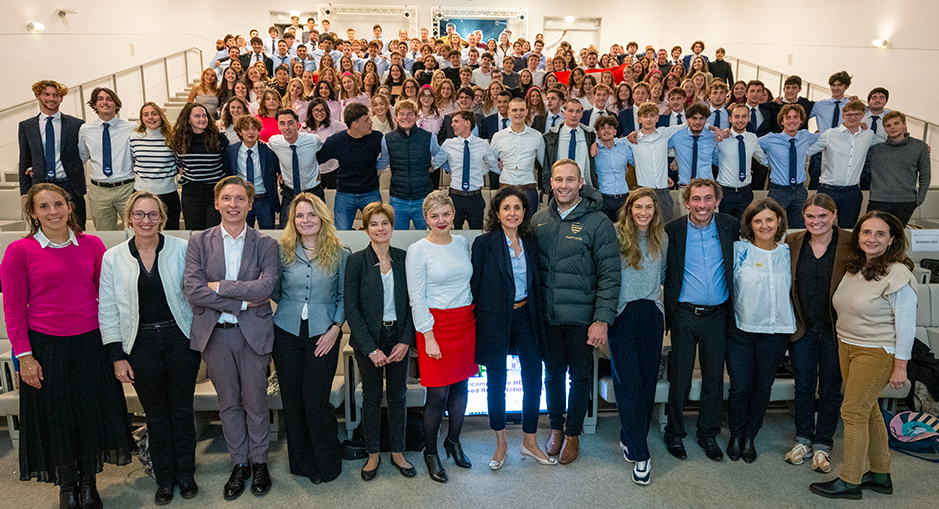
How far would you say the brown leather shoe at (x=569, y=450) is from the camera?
334 centimetres

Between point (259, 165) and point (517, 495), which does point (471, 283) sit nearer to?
point (517, 495)

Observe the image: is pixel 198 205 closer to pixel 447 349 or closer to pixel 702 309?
pixel 447 349

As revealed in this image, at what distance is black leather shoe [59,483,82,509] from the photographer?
9.45 ft

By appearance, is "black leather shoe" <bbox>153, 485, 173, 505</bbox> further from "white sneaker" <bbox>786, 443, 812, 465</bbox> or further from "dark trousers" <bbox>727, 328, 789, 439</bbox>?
"white sneaker" <bbox>786, 443, 812, 465</bbox>

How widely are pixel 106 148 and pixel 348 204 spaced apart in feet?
6.20

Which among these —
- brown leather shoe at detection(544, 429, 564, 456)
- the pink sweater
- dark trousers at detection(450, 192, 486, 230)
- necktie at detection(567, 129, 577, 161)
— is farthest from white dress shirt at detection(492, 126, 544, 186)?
the pink sweater

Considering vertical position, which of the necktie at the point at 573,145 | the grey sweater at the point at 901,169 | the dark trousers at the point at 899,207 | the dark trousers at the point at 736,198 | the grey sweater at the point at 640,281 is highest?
the necktie at the point at 573,145

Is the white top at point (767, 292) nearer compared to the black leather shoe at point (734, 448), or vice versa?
the white top at point (767, 292)

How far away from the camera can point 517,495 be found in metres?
3.04

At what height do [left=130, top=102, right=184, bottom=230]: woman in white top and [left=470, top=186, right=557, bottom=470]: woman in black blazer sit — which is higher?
[left=130, top=102, right=184, bottom=230]: woman in white top

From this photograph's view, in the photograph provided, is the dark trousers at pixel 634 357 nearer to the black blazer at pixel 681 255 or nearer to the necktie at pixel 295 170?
the black blazer at pixel 681 255

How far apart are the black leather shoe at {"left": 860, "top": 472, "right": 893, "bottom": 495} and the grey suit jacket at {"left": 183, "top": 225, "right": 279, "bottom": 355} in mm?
3163

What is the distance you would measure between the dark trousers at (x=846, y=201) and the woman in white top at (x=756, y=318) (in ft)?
9.04

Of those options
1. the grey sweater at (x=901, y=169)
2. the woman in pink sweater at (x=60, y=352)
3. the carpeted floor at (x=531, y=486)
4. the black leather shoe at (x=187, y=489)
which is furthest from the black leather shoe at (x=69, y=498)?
the grey sweater at (x=901, y=169)
